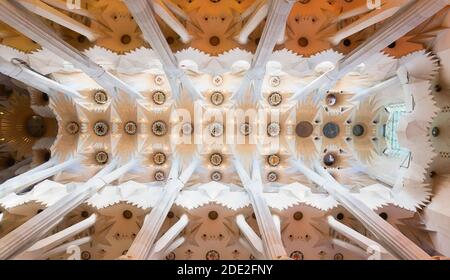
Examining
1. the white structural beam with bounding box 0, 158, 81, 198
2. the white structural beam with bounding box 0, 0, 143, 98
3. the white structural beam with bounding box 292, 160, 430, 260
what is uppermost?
the white structural beam with bounding box 0, 0, 143, 98

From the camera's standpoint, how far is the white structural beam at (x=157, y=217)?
26.6ft

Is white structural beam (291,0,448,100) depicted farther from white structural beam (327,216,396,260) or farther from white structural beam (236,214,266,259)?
white structural beam (236,214,266,259)

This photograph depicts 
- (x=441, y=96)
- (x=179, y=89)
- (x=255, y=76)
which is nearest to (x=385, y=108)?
(x=441, y=96)

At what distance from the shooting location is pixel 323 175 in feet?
40.6

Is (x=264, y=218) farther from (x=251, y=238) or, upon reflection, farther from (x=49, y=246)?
(x=49, y=246)

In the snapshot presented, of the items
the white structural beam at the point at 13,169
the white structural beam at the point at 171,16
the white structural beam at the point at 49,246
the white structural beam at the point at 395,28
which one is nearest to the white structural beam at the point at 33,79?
the white structural beam at the point at 13,169

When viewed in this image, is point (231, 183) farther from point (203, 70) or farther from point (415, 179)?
point (415, 179)

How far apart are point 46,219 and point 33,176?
3.10 metres

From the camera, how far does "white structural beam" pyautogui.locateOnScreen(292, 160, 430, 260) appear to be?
767 cm

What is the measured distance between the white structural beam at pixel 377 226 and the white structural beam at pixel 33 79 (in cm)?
985

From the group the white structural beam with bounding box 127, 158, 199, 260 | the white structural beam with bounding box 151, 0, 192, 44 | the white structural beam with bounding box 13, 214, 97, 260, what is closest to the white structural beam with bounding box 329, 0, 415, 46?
the white structural beam with bounding box 151, 0, 192, 44

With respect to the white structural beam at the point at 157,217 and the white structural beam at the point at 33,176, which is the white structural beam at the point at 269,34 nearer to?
the white structural beam at the point at 157,217

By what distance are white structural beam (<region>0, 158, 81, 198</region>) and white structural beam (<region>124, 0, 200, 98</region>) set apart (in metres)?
5.31

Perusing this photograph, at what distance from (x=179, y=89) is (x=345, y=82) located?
6670 millimetres
